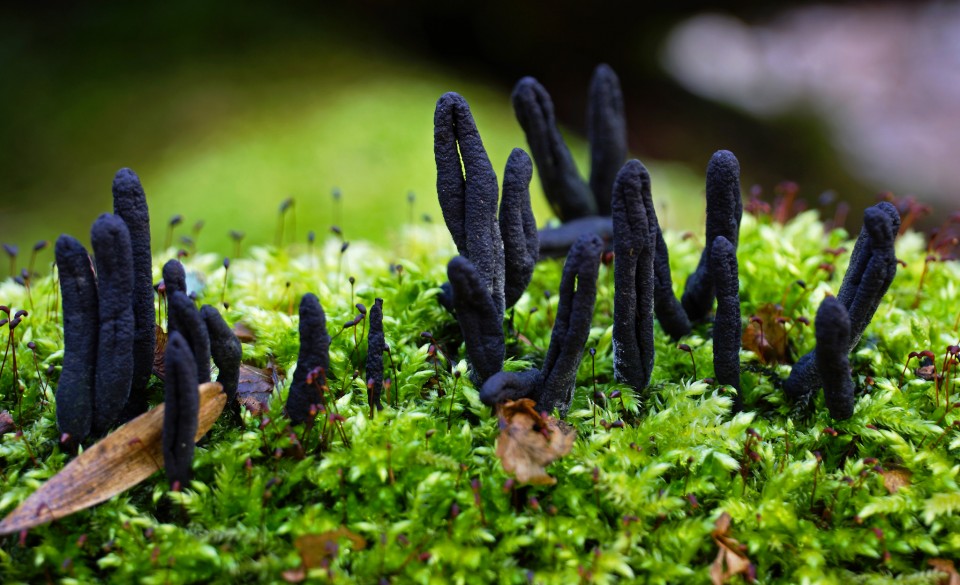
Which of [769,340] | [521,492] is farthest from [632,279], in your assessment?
[769,340]

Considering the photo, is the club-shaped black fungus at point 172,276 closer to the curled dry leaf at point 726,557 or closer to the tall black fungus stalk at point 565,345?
the tall black fungus stalk at point 565,345

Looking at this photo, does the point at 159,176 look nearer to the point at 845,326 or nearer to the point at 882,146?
the point at 845,326

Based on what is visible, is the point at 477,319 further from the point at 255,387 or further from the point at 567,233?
the point at 567,233

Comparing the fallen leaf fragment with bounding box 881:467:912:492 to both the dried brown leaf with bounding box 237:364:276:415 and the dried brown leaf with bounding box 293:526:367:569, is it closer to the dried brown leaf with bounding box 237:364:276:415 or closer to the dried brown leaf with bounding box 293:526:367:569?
the dried brown leaf with bounding box 293:526:367:569

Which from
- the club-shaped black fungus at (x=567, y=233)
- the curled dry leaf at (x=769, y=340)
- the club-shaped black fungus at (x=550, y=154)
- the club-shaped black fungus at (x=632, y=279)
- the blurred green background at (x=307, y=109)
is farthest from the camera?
the blurred green background at (x=307, y=109)

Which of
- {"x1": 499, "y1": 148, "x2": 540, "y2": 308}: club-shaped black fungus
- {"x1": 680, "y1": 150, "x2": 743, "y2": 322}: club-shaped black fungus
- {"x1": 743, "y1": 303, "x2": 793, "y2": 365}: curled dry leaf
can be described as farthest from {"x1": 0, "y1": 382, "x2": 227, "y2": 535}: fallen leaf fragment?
{"x1": 743, "y1": 303, "x2": 793, "y2": 365}: curled dry leaf

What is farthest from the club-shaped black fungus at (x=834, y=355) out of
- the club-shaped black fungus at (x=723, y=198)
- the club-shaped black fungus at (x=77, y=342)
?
the club-shaped black fungus at (x=77, y=342)

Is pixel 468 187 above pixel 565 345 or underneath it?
above
